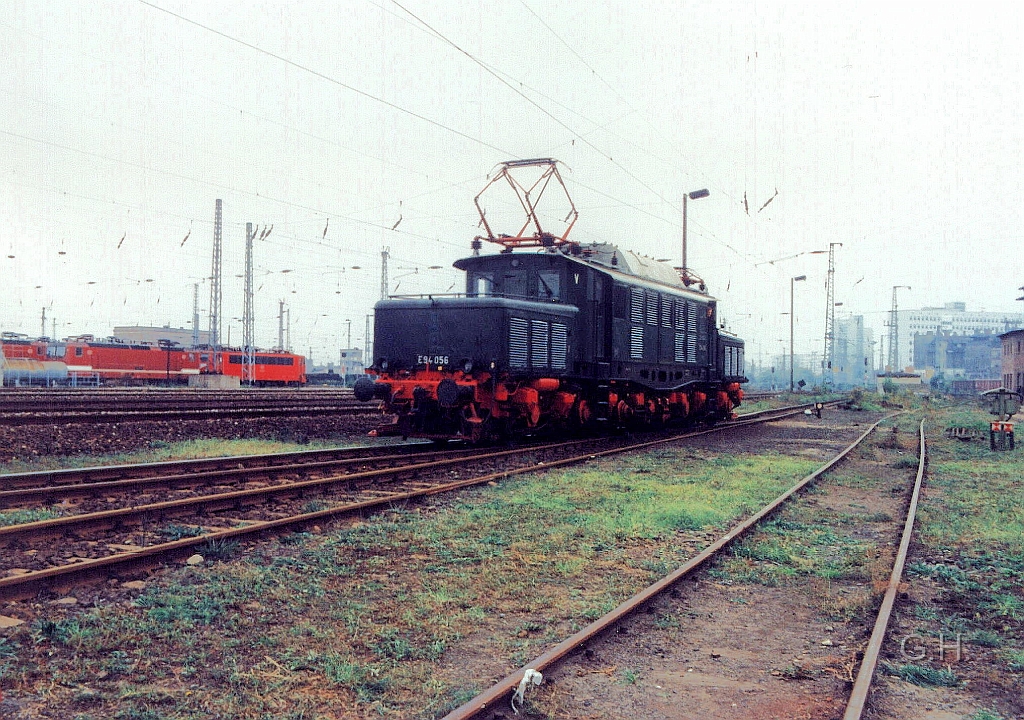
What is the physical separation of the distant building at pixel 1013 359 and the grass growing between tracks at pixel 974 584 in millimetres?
59433

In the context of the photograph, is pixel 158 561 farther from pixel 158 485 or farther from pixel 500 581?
pixel 158 485

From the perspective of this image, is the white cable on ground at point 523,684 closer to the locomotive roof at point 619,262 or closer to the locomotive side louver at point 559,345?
the locomotive side louver at point 559,345

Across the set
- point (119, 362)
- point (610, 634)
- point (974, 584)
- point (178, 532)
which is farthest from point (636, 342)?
point (119, 362)

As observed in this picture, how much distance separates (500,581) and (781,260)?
37.7 m

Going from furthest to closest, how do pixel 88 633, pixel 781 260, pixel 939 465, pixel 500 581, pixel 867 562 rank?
pixel 781 260 → pixel 939 465 → pixel 867 562 → pixel 500 581 → pixel 88 633

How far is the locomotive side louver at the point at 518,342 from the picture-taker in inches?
535

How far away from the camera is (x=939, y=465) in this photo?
14.1 metres

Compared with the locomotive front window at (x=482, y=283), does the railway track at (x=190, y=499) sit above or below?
below

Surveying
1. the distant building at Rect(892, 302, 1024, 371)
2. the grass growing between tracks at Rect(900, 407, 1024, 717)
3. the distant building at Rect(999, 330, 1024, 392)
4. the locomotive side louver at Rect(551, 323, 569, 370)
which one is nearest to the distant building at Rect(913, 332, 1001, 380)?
the distant building at Rect(892, 302, 1024, 371)

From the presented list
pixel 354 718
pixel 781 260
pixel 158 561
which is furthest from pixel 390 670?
pixel 781 260

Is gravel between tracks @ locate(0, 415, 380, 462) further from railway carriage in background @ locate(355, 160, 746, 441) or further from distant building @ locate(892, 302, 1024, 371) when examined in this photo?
distant building @ locate(892, 302, 1024, 371)

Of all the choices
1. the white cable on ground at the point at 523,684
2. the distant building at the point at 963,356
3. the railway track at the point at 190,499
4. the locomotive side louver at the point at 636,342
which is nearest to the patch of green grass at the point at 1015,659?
the white cable on ground at the point at 523,684

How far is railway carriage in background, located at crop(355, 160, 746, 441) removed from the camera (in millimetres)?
13656

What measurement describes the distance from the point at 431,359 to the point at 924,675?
34.6ft
